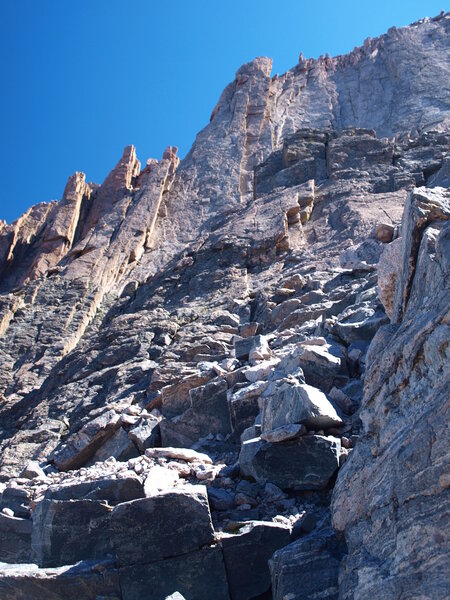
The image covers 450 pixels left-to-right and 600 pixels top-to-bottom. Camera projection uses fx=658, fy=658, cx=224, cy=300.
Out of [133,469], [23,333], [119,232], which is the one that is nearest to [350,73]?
[119,232]


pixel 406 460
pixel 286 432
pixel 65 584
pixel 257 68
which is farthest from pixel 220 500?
pixel 257 68

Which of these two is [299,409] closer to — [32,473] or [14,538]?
[14,538]

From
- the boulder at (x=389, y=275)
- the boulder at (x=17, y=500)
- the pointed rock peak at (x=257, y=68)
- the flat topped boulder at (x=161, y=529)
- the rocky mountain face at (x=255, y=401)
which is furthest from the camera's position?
the pointed rock peak at (x=257, y=68)

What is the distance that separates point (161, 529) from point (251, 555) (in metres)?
0.91

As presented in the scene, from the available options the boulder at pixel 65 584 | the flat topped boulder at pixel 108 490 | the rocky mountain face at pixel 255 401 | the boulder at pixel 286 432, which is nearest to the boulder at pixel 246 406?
the rocky mountain face at pixel 255 401

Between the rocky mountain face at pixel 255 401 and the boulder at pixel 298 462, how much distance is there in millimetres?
19

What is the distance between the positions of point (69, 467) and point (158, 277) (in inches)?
527

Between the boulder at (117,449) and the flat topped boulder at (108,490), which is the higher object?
the boulder at (117,449)

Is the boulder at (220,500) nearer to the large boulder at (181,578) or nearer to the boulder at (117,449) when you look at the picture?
the large boulder at (181,578)

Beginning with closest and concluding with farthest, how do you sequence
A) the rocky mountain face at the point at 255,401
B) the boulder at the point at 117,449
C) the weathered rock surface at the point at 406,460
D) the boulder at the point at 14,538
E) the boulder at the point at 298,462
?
the weathered rock surface at the point at 406,460, the rocky mountain face at the point at 255,401, the boulder at the point at 298,462, the boulder at the point at 14,538, the boulder at the point at 117,449

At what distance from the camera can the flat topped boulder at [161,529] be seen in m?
6.44

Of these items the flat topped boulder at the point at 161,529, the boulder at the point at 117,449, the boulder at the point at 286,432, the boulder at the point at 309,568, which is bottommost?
the boulder at the point at 309,568

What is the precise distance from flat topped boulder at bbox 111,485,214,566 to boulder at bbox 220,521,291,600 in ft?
0.81

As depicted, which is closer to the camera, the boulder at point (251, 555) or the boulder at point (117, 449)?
the boulder at point (251, 555)
